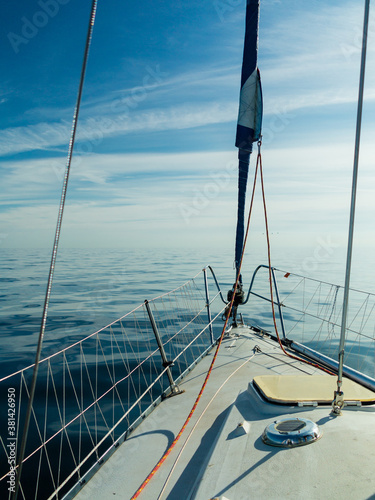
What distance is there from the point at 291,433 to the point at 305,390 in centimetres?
→ 110

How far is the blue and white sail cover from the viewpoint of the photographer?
8141 millimetres

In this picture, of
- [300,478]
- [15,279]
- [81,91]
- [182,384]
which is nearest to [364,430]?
[300,478]

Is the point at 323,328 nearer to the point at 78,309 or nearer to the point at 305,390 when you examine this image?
the point at 78,309

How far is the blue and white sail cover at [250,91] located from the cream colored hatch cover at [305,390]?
5207 mm

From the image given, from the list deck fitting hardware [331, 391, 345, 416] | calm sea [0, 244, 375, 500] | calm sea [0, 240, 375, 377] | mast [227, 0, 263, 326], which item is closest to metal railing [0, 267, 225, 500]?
calm sea [0, 244, 375, 500]

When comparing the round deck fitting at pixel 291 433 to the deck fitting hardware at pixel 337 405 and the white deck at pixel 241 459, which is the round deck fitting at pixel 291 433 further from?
the deck fitting hardware at pixel 337 405

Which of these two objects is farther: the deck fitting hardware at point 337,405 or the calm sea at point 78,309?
the calm sea at point 78,309

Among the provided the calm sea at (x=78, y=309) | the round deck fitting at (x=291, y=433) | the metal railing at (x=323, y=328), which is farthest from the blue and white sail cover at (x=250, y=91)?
the round deck fitting at (x=291, y=433)

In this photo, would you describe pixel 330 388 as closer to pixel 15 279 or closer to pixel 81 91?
pixel 81 91

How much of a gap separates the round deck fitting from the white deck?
2.0 inches

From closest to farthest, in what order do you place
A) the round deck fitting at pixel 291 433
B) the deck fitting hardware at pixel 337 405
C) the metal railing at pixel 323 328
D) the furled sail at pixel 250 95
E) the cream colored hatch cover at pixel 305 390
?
the round deck fitting at pixel 291 433 → the deck fitting hardware at pixel 337 405 → the cream colored hatch cover at pixel 305 390 → the metal railing at pixel 323 328 → the furled sail at pixel 250 95

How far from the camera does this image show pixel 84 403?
721 centimetres

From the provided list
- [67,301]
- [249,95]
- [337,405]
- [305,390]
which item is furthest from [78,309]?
[337,405]

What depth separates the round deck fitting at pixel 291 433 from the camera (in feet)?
9.99
